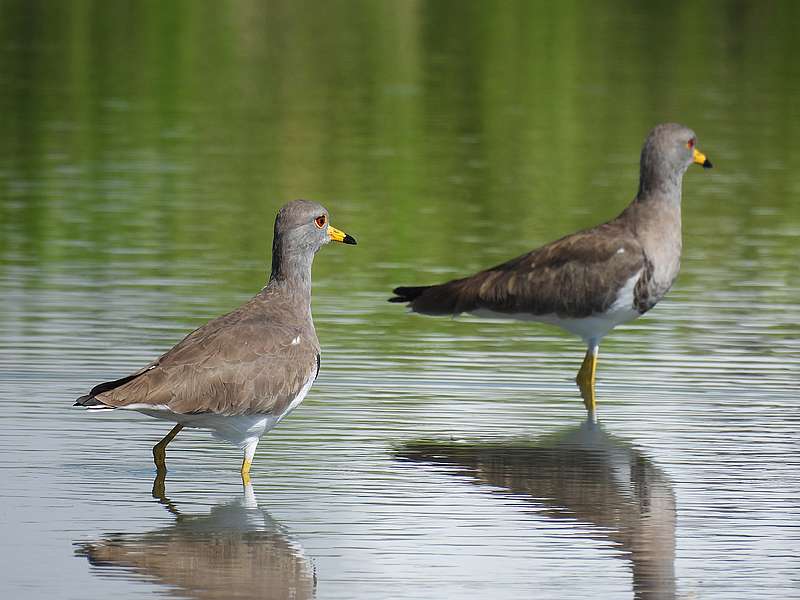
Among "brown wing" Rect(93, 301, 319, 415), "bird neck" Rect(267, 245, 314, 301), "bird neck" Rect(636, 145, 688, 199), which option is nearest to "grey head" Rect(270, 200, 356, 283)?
"bird neck" Rect(267, 245, 314, 301)

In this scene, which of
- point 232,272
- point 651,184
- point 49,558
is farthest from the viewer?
point 232,272

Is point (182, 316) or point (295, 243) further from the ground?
point (295, 243)

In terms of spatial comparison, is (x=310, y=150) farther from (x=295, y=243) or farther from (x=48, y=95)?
(x=295, y=243)

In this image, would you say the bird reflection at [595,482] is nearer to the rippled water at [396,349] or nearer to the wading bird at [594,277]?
the rippled water at [396,349]

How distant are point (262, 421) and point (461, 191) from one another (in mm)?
15029

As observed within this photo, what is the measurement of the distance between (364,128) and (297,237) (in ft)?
66.9

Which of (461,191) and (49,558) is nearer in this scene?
(49,558)

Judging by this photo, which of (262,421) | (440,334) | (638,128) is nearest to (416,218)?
(440,334)

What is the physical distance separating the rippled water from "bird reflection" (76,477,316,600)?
0.02m

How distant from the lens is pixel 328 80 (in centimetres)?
3997

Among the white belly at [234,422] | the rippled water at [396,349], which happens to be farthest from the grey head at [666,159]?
the white belly at [234,422]

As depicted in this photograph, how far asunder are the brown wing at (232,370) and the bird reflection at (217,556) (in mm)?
663

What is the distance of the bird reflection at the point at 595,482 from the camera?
10.9 meters

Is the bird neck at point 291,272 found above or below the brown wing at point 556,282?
above
